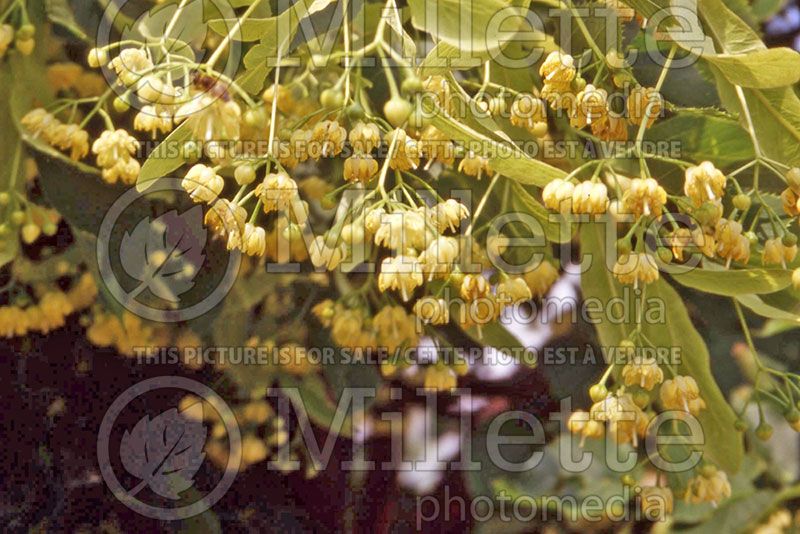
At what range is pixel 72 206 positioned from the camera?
0.99m

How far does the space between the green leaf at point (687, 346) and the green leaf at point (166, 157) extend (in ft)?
1.40

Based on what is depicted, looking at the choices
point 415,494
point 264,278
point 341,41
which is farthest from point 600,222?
point 415,494

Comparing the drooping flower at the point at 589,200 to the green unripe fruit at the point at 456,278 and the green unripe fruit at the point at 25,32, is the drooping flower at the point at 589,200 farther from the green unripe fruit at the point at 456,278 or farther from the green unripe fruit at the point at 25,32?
the green unripe fruit at the point at 25,32

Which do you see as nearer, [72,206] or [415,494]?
[72,206]

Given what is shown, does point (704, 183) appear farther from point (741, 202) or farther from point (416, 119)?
point (416, 119)

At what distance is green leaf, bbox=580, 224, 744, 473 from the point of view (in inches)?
35.1

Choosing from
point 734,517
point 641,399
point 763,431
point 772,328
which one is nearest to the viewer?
point 641,399

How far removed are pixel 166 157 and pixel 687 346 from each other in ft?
1.77

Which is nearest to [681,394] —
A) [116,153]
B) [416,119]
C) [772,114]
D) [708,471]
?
[708,471]

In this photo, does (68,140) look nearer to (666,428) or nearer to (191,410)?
(191,410)

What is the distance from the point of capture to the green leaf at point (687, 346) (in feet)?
2.93

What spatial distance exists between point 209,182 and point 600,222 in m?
0.40

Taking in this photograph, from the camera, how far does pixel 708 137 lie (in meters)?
0.90

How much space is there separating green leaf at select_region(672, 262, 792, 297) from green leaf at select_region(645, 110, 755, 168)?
0.13m
